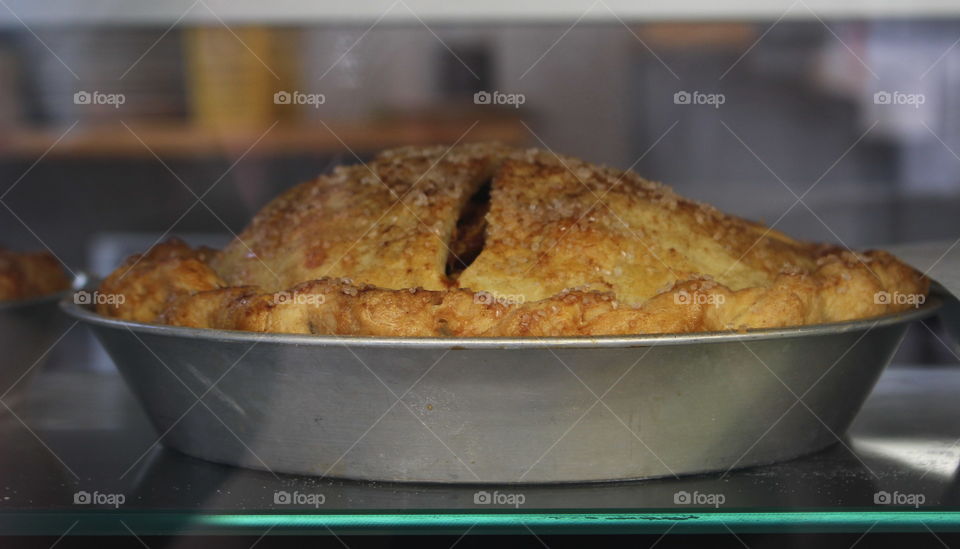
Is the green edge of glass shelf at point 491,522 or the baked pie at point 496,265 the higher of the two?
the baked pie at point 496,265

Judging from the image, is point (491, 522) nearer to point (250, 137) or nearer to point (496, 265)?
point (496, 265)

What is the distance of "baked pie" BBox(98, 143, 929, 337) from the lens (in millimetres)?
985

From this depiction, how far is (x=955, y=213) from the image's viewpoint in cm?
365

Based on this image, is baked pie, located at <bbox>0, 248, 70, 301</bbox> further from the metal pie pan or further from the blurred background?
the blurred background

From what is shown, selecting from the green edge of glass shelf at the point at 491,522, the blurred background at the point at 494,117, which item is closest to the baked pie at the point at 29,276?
the green edge of glass shelf at the point at 491,522

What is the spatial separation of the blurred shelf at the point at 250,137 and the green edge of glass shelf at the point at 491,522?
249cm

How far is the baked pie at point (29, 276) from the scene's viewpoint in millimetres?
1352

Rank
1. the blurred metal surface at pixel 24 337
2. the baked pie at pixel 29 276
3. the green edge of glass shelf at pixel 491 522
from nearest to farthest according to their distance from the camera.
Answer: the green edge of glass shelf at pixel 491 522, the blurred metal surface at pixel 24 337, the baked pie at pixel 29 276

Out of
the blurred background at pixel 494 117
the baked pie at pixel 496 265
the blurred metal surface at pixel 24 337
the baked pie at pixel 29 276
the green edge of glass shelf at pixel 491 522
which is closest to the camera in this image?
the green edge of glass shelf at pixel 491 522

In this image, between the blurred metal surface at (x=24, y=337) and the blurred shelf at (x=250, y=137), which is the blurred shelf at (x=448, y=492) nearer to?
the blurred metal surface at (x=24, y=337)

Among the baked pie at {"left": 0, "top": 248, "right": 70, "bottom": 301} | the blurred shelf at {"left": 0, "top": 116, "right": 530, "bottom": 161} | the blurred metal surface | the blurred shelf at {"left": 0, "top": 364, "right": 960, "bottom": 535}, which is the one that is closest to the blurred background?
the blurred shelf at {"left": 0, "top": 116, "right": 530, "bottom": 161}

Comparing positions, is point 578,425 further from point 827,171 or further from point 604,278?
point 827,171

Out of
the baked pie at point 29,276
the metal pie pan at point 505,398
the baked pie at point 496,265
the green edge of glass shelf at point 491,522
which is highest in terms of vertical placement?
the baked pie at point 29,276

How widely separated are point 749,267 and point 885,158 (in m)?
2.79
